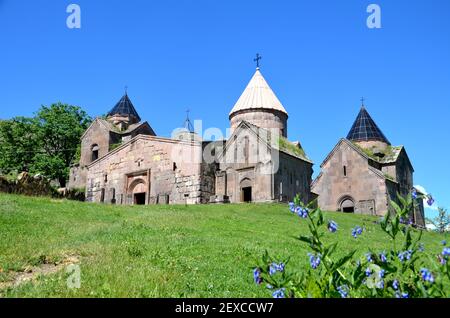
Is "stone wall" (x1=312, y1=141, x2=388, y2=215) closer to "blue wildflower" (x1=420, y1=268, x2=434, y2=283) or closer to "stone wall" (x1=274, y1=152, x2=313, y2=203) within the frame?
"stone wall" (x1=274, y1=152, x2=313, y2=203)

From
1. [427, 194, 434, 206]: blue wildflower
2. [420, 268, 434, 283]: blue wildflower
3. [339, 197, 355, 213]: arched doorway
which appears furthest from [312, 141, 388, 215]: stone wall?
[420, 268, 434, 283]: blue wildflower

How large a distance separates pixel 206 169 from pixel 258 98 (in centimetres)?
990

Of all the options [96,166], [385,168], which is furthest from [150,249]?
[385,168]

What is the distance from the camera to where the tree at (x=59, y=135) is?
4338 cm

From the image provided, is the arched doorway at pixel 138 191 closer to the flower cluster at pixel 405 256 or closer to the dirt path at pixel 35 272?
the dirt path at pixel 35 272

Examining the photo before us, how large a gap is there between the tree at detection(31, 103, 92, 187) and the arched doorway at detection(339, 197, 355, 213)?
26869 millimetres

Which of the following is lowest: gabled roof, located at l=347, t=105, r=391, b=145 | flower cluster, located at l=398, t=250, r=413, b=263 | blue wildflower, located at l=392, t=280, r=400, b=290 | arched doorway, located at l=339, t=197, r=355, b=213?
blue wildflower, located at l=392, t=280, r=400, b=290

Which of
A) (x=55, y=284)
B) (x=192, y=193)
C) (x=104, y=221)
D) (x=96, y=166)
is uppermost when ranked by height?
(x=96, y=166)

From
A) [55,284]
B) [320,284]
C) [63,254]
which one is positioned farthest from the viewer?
[63,254]

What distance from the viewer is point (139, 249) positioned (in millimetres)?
8305

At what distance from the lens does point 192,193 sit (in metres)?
26.6

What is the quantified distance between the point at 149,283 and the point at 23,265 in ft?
9.49

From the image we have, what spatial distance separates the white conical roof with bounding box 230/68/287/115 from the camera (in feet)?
112
